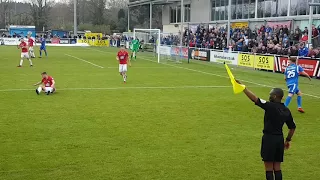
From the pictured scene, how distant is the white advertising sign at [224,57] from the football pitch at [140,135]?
1402cm

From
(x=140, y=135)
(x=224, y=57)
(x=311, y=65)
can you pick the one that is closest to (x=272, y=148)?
(x=140, y=135)

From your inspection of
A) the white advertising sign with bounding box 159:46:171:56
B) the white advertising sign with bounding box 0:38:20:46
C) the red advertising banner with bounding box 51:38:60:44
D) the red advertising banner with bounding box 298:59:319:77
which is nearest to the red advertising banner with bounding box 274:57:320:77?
the red advertising banner with bounding box 298:59:319:77

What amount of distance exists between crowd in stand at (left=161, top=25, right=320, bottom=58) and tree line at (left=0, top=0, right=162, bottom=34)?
36.0m

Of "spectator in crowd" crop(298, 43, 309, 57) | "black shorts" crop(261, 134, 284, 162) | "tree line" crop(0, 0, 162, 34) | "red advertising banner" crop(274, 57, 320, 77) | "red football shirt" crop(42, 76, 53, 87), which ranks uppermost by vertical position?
"tree line" crop(0, 0, 162, 34)

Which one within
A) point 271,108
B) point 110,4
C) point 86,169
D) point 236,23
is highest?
point 110,4

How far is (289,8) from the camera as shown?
3869 centimetres

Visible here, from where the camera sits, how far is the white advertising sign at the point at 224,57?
32669 millimetres

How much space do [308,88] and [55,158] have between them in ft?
51.5

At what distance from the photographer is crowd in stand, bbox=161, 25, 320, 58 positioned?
1140 inches

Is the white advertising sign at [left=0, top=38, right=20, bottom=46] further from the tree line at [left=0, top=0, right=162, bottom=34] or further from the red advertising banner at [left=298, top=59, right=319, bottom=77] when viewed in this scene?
the red advertising banner at [left=298, top=59, right=319, bottom=77]

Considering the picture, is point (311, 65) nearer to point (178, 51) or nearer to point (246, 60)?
point (246, 60)

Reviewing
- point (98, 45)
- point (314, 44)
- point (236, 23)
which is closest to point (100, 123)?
point (314, 44)

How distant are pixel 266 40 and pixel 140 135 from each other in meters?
27.1

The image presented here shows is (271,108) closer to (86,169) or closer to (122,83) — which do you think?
(86,169)
